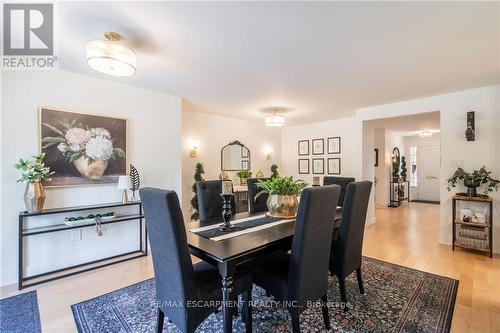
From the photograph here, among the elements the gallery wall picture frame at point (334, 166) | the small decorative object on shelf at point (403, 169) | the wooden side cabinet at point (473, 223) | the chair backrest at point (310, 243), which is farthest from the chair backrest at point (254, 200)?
the small decorative object on shelf at point (403, 169)

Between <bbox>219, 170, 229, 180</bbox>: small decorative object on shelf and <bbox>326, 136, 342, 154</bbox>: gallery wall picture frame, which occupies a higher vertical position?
<bbox>326, 136, 342, 154</bbox>: gallery wall picture frame

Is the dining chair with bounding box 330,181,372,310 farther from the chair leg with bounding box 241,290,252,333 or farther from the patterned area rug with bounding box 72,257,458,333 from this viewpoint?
the chair leg with bounding box 241,290,252,333

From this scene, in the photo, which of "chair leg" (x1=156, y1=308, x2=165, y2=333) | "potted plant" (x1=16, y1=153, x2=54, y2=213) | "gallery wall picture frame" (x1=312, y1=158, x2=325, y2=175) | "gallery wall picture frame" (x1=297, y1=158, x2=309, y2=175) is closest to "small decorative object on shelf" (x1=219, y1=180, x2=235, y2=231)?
"chair leg" (x1=156, y1=308, x2=165, y2=333)

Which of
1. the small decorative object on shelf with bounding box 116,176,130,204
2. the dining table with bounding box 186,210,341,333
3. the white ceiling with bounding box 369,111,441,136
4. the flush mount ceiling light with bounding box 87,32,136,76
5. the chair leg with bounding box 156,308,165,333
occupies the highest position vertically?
the white ceiling with bounding box 369,111,441,136

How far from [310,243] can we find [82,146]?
9.76 feet

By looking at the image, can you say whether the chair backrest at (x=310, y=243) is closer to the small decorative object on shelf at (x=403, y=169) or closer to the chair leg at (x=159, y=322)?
the chair leg at (x=159, y=322)

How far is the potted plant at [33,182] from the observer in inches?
97.6

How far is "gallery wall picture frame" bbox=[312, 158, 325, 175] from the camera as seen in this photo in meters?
6.21

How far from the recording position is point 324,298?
187 centimetres

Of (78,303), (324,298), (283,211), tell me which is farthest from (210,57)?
(78,303)

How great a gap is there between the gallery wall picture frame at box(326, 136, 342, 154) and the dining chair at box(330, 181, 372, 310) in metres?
3.85

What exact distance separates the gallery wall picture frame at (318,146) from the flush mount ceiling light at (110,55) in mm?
5059

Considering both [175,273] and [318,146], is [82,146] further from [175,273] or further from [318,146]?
[318,146]

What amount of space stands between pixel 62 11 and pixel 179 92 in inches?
75.4
